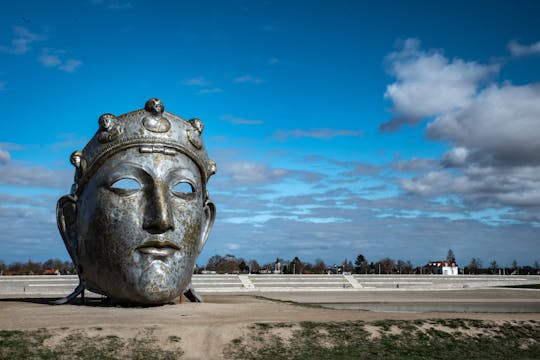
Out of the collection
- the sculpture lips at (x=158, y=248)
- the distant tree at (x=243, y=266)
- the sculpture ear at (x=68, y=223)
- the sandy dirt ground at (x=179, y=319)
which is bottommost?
the sandy dirt ground at (x=179, y=319)

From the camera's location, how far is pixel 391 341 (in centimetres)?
1296

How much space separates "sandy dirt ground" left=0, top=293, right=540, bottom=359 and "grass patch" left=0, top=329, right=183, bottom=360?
207 mm

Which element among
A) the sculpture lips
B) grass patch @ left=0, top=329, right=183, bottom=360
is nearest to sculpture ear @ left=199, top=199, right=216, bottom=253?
the sculpture lips

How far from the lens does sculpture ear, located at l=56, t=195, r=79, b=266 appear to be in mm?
16078

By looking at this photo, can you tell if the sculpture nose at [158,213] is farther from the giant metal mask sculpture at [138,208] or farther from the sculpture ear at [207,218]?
the sculpture ear at [207,218]

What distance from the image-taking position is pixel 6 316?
13.6 metres

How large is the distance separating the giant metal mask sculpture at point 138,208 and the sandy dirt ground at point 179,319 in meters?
0.76

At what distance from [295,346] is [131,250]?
5.05 meters

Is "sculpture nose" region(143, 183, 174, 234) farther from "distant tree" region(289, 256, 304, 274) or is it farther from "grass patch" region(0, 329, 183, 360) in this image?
"distant tree" region(289, 256, 304, 274)

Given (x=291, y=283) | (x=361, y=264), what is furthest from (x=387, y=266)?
(x=291, y=283)

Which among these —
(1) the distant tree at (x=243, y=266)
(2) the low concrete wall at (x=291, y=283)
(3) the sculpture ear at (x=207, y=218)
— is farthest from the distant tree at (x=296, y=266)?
(3) the sculpture ear at (x=207, y=218)

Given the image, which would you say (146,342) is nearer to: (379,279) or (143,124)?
(143,124)

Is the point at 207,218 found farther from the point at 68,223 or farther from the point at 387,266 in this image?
the point at 387,266

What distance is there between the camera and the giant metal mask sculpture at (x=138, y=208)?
14.4 m
